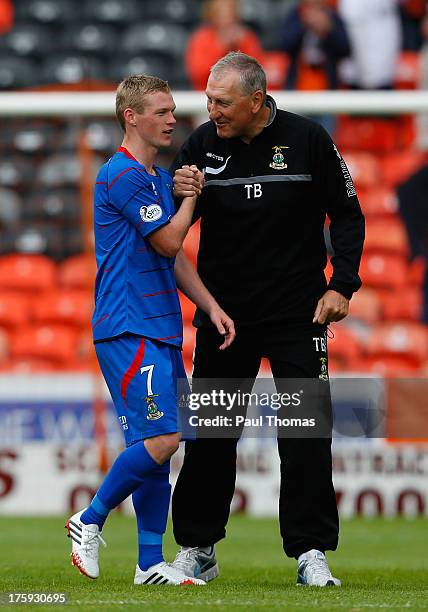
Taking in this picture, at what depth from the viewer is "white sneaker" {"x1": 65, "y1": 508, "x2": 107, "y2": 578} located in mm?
5430

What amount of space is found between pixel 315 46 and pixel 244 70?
6925mm

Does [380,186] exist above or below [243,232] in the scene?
above

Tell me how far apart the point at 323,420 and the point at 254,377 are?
0.37m

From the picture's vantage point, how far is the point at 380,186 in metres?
10.9

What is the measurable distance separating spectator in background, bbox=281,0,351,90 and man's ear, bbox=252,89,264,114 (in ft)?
21.7

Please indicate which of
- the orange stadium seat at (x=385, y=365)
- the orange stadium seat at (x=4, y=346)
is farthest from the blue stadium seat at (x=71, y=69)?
the orange stadium seat at (x=385, y=365)

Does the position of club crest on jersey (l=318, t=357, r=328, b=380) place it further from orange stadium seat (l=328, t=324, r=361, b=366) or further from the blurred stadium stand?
orange stadium seat (l=328, t=324, r=361, b=366)

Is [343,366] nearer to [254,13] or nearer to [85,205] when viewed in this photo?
[85,205]

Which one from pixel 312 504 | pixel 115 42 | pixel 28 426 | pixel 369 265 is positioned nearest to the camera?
pixel 312 504

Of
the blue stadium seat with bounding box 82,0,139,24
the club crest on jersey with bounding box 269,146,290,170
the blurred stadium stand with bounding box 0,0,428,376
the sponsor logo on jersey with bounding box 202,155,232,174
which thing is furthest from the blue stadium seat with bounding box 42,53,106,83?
the club crest on jersey with bounding box 269,146,290,170

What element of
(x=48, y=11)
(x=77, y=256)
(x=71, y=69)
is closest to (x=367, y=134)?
(x=77, y=256)

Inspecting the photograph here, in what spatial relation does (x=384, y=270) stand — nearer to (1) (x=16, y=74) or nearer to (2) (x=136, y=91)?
(2) (x=136, y=91)

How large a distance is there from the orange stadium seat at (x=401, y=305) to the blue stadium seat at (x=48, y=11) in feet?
21.5

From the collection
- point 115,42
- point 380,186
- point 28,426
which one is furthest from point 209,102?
point 115,42
